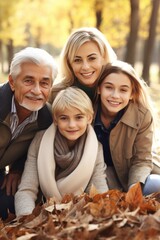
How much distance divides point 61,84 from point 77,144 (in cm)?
76

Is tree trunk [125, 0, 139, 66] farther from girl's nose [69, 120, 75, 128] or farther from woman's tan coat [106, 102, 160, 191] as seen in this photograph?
girl's nose [69, 120, 75, 128]

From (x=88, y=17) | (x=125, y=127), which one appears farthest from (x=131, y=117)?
(x=88, y=17)

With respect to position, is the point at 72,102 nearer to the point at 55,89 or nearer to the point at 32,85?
the point at 32,85

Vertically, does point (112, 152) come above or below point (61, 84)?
below

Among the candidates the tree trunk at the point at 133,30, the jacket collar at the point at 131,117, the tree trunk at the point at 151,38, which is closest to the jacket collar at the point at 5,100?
the jacket collar at the point at 131,117

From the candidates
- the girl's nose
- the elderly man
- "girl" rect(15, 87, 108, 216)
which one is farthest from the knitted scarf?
the elderly man

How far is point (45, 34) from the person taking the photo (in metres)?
34.9

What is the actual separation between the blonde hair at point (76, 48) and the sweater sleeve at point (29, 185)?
78cm

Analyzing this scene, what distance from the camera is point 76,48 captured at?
3891 millimetres

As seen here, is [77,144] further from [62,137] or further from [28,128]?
[28,128]

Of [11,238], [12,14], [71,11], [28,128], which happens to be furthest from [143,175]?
[71,11]

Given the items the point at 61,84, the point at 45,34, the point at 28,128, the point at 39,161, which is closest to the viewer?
the point at 39,161

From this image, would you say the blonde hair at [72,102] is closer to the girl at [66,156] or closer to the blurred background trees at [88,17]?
the girl at [66,156]

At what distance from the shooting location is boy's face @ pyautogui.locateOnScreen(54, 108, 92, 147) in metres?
3.36
